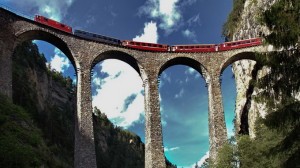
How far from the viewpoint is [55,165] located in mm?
44344

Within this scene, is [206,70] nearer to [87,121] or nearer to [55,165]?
[87,121]

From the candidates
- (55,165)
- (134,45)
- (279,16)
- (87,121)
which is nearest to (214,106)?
(134,45)

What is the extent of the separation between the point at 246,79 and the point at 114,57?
53.0 ft

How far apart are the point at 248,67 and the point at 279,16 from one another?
30522mm

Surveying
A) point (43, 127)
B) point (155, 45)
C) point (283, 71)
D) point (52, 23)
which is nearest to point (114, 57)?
point (155, 45)

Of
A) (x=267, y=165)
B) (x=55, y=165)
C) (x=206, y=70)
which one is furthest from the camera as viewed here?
(x=55, y=165)

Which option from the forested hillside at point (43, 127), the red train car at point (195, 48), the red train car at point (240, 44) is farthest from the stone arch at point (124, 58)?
the red train car at point (240, 44)


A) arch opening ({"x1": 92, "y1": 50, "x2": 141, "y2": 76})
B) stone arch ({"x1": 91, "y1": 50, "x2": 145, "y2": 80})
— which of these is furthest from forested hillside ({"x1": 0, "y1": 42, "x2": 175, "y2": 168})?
stone arch ({"x1": 91, "y1": 50, "x2": 145, "y2": 80})

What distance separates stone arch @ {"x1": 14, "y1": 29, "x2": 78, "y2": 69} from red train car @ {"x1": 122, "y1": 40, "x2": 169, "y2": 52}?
5.48 meters

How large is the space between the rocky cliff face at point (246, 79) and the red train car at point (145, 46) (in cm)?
1054

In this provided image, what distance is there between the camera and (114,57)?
38094mm

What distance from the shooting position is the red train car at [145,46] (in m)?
37.9

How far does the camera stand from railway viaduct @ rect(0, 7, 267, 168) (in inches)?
1225

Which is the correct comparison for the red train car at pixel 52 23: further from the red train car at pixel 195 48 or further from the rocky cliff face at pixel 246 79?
the rocky cliff face at pixel 246 79
